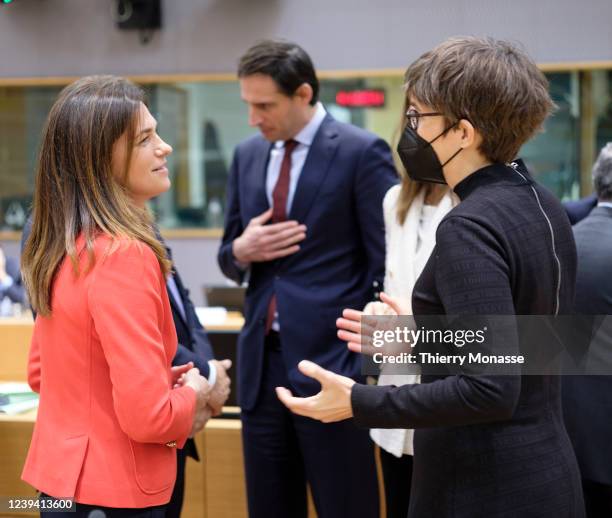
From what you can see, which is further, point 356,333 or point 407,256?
point 407,256

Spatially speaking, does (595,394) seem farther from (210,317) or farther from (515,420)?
(210,317)

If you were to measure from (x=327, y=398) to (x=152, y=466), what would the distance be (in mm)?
407

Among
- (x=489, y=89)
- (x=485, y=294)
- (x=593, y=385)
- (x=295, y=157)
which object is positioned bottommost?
(x=593, y=385)

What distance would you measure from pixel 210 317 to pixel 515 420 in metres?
2.64

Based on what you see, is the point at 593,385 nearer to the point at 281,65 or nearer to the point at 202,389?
the point at 202,389

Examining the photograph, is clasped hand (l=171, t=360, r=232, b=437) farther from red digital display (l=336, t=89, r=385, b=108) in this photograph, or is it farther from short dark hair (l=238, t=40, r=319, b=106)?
red digital display (l=336, t=89, r=385, b=108)

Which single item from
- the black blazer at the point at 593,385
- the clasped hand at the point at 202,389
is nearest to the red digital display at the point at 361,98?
the black blazer at the point at 593,385

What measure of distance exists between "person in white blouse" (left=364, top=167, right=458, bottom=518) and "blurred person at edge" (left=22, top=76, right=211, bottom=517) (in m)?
0.74

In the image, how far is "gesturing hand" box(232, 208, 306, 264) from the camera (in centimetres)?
245

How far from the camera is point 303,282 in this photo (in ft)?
8.13

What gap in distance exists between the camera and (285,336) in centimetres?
244

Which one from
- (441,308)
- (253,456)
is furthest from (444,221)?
(253,456)

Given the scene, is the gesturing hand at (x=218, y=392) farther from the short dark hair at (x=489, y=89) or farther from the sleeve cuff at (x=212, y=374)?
the short dark hair at (x=489, y=89)

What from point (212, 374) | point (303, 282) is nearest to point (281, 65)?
point (303, 282)
